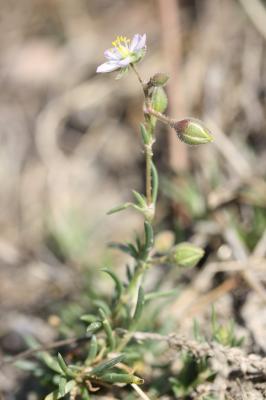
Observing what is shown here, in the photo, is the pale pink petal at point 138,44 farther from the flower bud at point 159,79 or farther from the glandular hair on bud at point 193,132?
the glandular hair on bud at point 193,132

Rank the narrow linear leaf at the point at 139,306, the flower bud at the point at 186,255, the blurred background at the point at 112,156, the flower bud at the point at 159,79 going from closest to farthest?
the flower bud at the point at 159,79 < the narrow linear leaf at the point at 139,306 < the flower bud at the point at 186,255 < the blurred background at the point at 112,156

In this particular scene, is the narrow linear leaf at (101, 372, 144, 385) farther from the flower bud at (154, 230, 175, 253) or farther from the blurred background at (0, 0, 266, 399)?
the flower bud at (154, 230, 175, 253)

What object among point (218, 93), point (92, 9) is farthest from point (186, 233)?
point (92, 9)

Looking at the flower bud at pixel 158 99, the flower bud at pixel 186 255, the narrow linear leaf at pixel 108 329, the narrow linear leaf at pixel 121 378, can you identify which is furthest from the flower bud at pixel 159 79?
the narrow linear leaf at pixel 121 378

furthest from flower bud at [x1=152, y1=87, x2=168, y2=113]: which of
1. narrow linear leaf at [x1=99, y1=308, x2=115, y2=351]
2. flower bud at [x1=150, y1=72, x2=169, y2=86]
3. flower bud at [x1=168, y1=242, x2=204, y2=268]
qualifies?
narrow linear leaf at [x1=99, y1=308, x2=115, y2=351]

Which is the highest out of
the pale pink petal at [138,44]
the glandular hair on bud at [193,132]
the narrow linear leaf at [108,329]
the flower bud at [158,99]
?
the pale pink petal at [138,44]

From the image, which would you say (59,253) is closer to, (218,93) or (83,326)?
(83,326)
